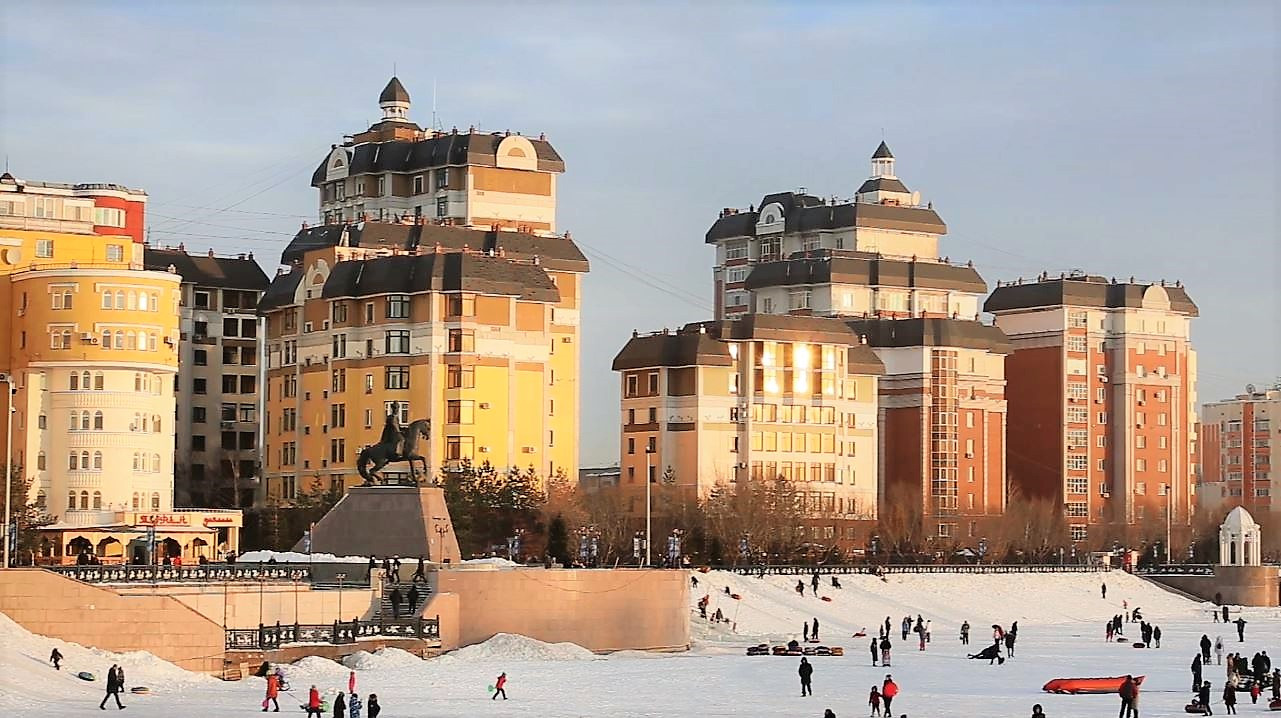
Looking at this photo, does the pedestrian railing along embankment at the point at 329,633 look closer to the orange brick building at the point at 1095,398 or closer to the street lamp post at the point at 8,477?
the street lamp post at the point at 8,477

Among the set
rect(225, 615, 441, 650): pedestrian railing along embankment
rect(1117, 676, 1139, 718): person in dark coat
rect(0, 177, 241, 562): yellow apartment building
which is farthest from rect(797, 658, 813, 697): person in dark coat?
rect(0, 177, 241, 562): yellow apartment building

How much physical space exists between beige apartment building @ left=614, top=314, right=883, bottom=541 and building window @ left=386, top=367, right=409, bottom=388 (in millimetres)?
16463

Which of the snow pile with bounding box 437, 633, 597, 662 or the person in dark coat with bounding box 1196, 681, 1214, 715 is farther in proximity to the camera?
the snow pile with bounding box 437, 633, 597, 662

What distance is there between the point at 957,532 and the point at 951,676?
7300cm

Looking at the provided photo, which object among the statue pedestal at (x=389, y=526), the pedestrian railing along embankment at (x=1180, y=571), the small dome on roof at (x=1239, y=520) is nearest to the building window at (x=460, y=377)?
the pedestrian railing along embankment at (x=1180, y=571)

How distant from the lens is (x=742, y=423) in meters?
133

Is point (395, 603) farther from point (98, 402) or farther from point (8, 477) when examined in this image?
point (98, 402)

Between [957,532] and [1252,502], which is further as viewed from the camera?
[1252,502]

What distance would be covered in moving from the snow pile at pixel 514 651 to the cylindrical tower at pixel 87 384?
4017cm

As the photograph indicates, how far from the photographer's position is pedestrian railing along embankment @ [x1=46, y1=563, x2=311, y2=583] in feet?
208

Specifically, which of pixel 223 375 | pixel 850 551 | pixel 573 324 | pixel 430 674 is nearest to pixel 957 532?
pixel 850 551

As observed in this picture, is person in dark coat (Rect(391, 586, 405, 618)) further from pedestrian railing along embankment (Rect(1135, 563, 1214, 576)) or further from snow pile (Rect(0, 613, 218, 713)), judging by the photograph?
pedestrian railing along embankment (Rect(1135, 563, 1214, 576))

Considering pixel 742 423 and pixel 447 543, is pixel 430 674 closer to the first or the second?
pixel 447 543

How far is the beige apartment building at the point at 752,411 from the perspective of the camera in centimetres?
13162
